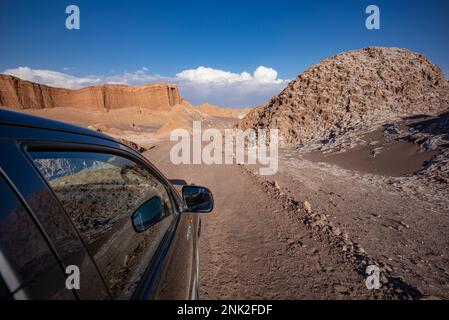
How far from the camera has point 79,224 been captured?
49.9 inches

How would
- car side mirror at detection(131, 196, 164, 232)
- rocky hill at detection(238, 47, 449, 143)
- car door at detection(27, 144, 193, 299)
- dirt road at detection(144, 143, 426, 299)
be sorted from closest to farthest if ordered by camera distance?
car door at detection(27, 144, 193, 299)
car side mirror at detection(131, 196, 164, 232)
dirt road at detection(144, 143, 426, 299)
rocky hill at detection(238, 47, 449, 143)

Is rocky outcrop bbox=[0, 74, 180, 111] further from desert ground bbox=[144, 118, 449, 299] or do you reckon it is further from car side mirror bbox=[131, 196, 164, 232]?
car side mirror bbox=[131, 196, 164, 232]

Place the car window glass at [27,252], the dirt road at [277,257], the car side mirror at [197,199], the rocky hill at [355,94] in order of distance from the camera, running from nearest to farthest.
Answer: the car window glass at [27,252] < the car side mirror at [197,199] < the dirt road at [277,257] < the rocky hill at [355,94]

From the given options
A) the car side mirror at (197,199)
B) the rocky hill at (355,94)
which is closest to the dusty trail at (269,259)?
the car side mirror at (197,199)

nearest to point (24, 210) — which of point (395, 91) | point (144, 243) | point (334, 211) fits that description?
point (144, 243)

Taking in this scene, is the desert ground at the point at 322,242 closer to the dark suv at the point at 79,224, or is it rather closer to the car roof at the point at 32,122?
the dark suv at the point at 79,224

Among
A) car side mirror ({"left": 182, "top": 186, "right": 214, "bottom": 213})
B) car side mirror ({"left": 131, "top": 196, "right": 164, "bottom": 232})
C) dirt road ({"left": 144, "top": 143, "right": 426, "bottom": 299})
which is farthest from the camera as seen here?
dirt road ({"left": 144, "top": 143, "right": 426, "bottom": 299})

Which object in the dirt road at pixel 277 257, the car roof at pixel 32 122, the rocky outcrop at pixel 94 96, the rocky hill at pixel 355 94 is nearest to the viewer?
the car roof at pixel 32 122

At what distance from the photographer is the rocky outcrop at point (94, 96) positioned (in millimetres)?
81625

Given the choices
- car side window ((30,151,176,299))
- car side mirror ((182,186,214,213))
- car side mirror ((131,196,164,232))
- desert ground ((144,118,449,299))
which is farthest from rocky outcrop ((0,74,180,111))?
car side mirror ((131,196,164,232))

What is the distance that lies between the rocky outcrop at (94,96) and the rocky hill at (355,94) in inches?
3381

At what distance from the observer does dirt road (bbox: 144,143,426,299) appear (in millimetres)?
2696

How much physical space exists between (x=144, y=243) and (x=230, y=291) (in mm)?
1737

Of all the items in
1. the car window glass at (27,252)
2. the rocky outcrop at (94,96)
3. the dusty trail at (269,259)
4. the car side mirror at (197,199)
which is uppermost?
the rocky outcrop at (94,96)
